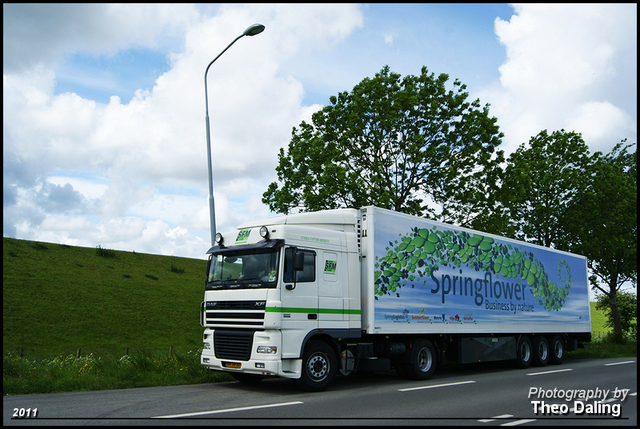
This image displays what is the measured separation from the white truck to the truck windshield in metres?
0.02

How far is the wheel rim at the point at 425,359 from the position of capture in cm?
1248

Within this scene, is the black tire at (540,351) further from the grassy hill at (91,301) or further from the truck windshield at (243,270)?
the grassy hill at (91,301)

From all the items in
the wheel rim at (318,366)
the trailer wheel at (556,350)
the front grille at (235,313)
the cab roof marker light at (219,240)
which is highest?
the cab roof marker light at (219,240)

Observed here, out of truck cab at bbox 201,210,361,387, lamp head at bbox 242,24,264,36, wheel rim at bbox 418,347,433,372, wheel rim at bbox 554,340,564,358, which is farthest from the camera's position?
wheel rim at bbox 554,340,564,358

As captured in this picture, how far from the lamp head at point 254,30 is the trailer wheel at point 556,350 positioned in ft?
44.6

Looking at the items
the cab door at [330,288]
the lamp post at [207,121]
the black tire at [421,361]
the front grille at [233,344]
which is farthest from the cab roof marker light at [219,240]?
the black tire at [421,361]

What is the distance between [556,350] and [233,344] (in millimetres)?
12381

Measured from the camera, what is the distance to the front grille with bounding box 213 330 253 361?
1000 centimetres

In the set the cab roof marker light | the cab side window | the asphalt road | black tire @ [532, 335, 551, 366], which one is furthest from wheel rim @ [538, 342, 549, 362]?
the cab roof marker light

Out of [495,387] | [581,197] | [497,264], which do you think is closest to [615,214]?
[581,197]

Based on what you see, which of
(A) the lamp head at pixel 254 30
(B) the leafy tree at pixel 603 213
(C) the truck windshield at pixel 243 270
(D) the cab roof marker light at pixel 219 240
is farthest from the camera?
(B) the leafy tree at pixel 603 213

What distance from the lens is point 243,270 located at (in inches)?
414

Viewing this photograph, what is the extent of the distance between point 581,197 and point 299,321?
73.4 ft

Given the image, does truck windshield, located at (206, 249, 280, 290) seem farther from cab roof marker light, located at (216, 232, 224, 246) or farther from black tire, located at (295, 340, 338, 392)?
black tire, located at (295, 340, 338, 392)
